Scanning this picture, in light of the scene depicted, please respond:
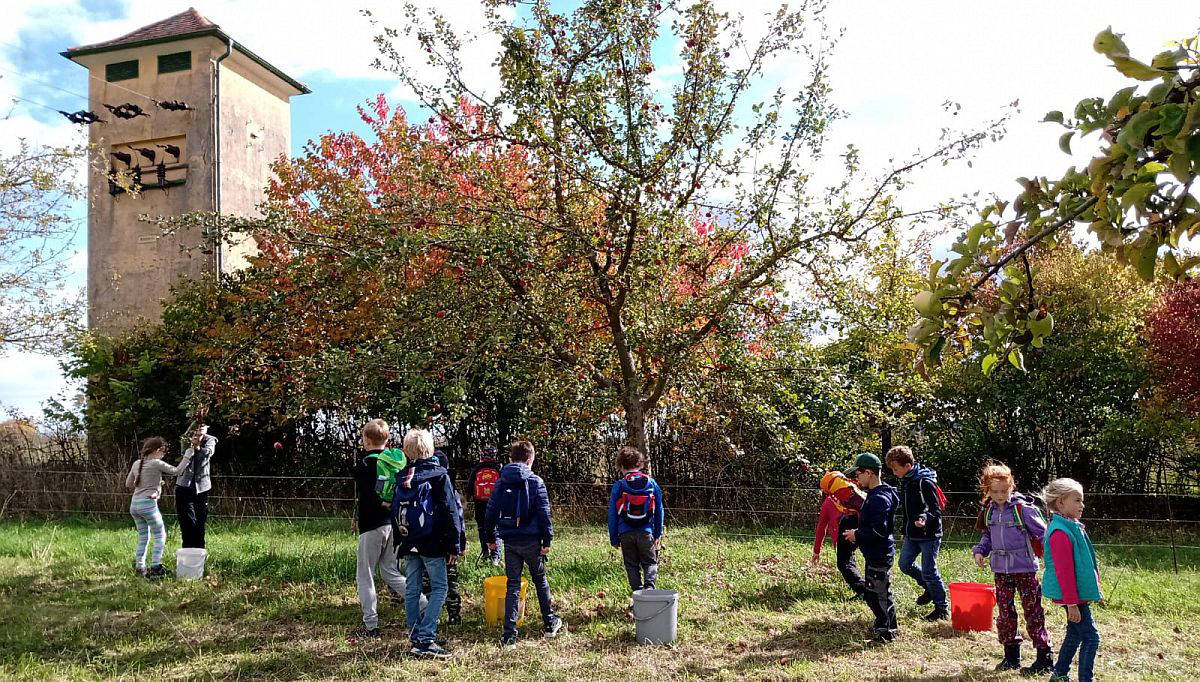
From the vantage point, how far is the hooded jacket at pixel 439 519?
20.9 feet

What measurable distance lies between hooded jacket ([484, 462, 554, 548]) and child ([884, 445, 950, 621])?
308 centimetres

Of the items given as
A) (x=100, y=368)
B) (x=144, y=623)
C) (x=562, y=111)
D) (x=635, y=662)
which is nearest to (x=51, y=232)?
(x=100, y=368)

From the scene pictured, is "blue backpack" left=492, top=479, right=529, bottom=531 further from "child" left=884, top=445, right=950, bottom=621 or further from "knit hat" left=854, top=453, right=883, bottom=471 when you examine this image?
"child" left=884, top=445, right=950, bottom=621

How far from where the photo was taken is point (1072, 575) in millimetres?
5145

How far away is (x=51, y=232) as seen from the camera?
16.7 meters

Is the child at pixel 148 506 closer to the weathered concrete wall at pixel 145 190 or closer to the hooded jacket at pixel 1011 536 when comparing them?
the hooded jacket at pixel 1011 536

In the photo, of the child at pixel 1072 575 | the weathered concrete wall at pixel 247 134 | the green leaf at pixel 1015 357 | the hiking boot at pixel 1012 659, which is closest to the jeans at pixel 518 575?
the hiking boot at pixel 1012 659

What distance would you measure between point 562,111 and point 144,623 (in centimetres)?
597

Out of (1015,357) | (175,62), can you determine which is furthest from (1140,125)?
(175,62)

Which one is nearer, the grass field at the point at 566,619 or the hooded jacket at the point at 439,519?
the grass field at the point at 566,619

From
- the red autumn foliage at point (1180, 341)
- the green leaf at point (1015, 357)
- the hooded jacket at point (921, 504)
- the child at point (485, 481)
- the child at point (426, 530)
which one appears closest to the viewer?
the green leaf at point (1015, 357)

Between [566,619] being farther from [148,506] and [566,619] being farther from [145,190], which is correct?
[145,190]

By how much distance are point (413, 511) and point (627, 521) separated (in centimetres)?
186

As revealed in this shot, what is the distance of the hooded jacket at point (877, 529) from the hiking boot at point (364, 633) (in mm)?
4020
